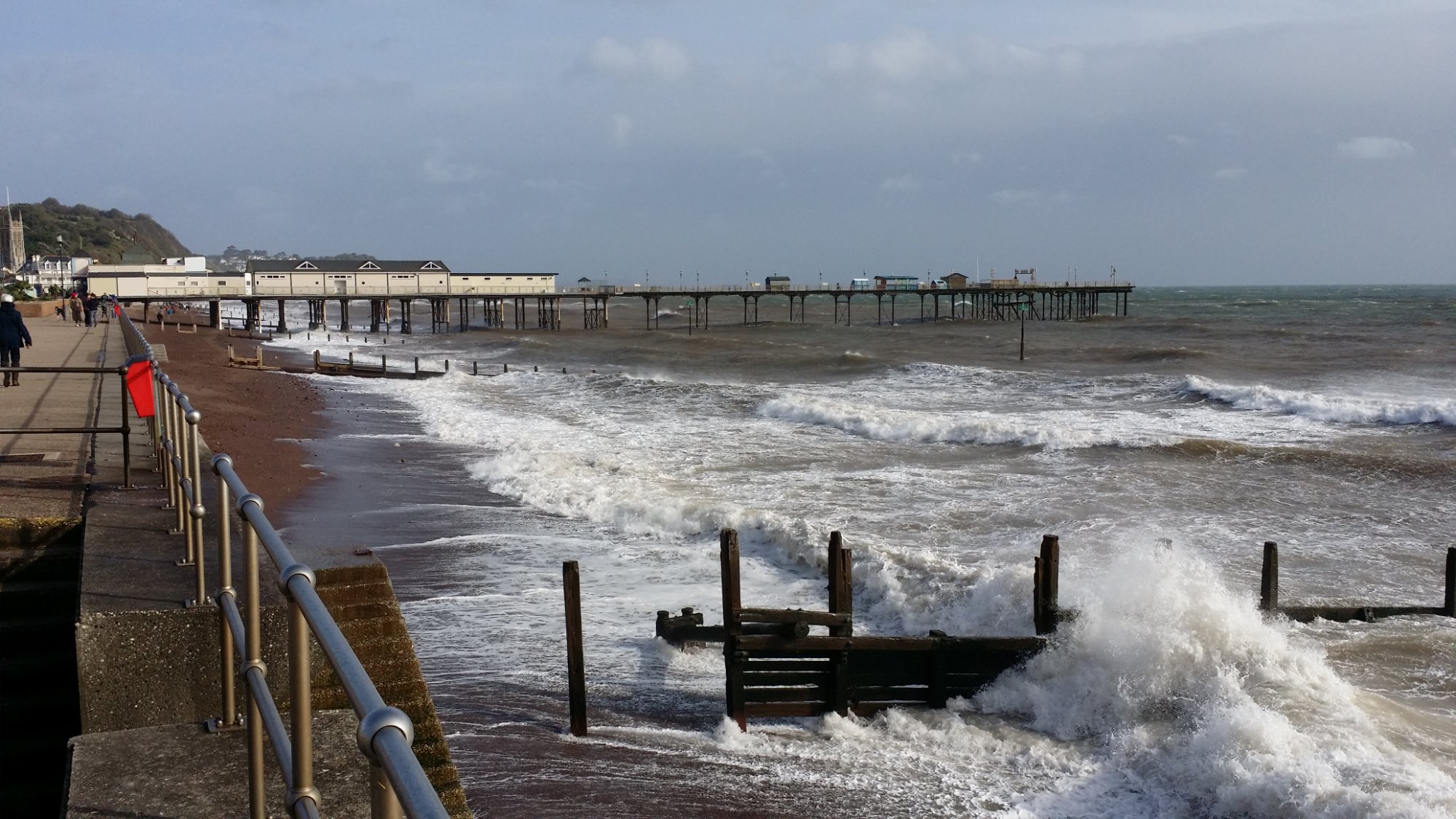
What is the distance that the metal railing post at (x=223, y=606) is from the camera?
333 cm

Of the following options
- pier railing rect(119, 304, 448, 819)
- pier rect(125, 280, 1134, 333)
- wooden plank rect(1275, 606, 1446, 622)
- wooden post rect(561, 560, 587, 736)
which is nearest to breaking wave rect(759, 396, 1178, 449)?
wooden plank rect(1275, 606, 1446, 622)

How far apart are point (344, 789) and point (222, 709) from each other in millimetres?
620

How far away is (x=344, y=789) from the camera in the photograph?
321 cm

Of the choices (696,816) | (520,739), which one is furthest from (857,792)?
(520,739)

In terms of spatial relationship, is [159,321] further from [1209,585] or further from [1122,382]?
[1209,585]

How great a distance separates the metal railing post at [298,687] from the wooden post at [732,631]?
22.4ft

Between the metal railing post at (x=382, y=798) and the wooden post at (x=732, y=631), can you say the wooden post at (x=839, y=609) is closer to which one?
the wooden post at (x=732, y=631)

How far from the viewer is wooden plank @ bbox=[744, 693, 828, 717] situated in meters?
8.98

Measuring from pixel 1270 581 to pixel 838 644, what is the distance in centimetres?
462

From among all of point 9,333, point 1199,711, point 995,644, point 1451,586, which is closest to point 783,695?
point 995,644

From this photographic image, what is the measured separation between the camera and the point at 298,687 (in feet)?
6.48

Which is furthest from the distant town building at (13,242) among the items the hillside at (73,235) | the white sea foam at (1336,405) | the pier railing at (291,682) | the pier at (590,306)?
the pier railing at (291,682)

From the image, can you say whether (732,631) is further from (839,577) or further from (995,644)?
(995,644)

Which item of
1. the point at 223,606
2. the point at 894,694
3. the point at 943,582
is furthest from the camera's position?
the point at 943,582
